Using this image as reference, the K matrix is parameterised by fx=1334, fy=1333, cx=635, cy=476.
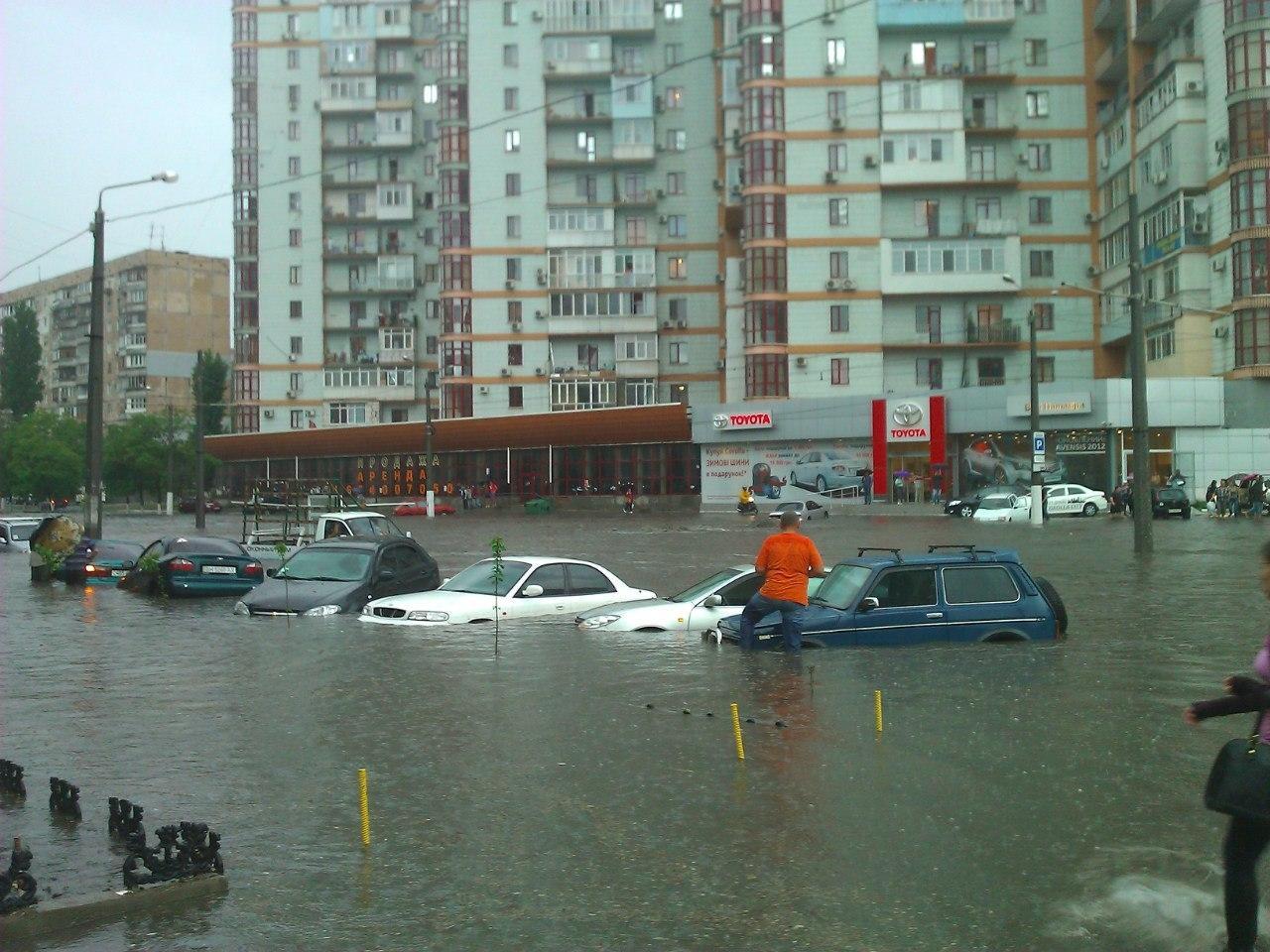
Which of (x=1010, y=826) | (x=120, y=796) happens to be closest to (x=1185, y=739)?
(x=1010, y=826)

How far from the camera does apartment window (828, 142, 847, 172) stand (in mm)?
70250

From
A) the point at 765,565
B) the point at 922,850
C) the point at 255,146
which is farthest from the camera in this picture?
the point at 255,146

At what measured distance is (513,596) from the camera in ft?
59.3

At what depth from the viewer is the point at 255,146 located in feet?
335

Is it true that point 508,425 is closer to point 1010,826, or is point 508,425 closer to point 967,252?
point 967,252

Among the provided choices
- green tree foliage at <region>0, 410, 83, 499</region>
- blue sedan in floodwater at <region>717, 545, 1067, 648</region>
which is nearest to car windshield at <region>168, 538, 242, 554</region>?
blue sedan in floodwater at <region>717, 545, 1067, 648</region>

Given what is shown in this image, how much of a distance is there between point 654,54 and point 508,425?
25439 mm

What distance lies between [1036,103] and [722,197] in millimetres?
18277

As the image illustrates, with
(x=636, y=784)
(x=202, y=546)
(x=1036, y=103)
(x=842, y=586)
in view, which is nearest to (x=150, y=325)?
(x=1036, y=103)

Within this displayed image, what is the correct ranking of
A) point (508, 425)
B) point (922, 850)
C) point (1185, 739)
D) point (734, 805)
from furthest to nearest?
1. point (508, 425)
2. point (1185, 739)
3. point (734, 805)
4. point (922, 850)

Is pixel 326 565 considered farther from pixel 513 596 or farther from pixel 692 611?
pixel 692 611

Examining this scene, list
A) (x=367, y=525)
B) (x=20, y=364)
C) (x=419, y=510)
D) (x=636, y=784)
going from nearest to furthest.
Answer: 1. (x=636, y=784)
2. (x=367, y=525)
3. (x=419, y=510)
4. (x=20, y=364)

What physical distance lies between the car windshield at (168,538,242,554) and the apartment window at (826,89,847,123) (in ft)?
173

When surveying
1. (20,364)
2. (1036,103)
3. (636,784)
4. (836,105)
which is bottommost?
(636,784)
